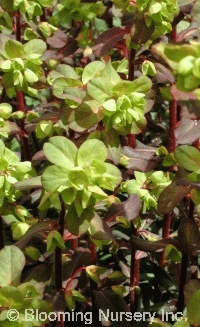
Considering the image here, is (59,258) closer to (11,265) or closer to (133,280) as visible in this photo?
(11,265)

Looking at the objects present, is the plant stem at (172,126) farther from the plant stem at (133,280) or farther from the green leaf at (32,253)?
the green leaf at (32,253)

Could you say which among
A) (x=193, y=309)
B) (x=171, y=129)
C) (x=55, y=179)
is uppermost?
(x=55, y=179)

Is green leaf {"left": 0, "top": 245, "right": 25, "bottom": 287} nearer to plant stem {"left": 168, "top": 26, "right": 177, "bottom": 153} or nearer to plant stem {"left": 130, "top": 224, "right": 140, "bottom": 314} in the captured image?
plant stem {"left": 130, "top": 224, "right": 140, "bottom": 314}

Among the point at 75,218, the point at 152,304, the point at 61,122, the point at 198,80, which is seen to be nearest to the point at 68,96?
the point at 61,122

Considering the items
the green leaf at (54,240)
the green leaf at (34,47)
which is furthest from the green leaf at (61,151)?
the green leaf at (34,47)

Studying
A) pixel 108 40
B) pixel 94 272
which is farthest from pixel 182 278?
pixel 108 40

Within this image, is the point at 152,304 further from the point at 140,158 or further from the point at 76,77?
the point at 76,77

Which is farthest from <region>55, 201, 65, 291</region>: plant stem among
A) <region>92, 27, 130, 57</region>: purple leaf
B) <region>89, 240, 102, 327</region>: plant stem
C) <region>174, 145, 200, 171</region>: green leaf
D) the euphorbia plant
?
<region>92, 27, 130, 57</region>: purple leaf

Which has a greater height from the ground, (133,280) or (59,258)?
(59,258)
